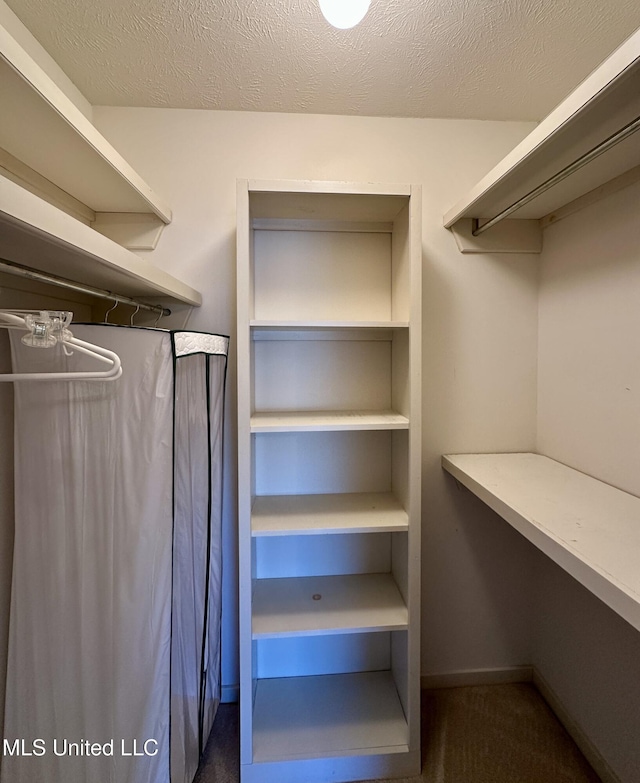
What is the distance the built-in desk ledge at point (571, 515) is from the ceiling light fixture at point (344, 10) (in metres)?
1.36

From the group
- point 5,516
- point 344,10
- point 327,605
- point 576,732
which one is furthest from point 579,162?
point 576,732

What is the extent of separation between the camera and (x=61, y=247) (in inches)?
29.2

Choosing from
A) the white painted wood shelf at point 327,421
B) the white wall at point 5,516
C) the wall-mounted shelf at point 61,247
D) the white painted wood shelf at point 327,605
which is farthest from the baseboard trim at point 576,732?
the wall-mounted shelf at point 61,247

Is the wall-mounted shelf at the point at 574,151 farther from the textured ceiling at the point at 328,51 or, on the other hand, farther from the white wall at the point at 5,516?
the white wall at the point at 5,516

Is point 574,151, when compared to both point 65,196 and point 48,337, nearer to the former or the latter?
point 48,337

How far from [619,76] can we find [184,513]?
60.4 inches

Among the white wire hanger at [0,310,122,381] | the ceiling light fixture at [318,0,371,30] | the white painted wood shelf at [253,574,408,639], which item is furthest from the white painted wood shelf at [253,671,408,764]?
the ceiling light fixture at [318,0,371,30]

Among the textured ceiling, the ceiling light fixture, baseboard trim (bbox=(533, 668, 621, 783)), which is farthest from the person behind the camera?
baseboard trim (bbox=(533, 668, 621, 783))

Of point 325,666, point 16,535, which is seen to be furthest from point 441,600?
point 16,535

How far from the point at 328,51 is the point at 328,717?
2454 mm

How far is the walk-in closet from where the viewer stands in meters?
0.93

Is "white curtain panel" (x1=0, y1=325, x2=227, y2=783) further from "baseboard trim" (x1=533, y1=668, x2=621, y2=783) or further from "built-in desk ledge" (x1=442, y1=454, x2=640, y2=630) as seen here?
"baseboard trim" (x1=533, y1=668, x2=621, y2=783)

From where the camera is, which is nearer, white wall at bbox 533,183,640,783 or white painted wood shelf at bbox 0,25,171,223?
white painted wood shelf at bbox 0,25,171,223

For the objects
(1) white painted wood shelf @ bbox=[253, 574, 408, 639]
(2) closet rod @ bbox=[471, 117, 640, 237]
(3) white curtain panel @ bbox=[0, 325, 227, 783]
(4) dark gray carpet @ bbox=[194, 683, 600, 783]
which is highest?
(2) closet rod @ bbox=[471, 117, 640, 237]
